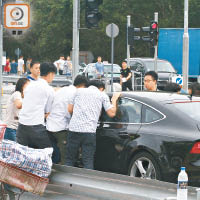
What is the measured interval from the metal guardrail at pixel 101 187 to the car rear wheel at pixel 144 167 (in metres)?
1.74

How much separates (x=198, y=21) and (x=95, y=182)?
58139mm

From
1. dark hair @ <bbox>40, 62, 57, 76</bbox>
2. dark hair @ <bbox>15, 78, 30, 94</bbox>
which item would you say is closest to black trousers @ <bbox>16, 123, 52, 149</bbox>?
dark hair @ <bbox>40, 62, 57, 76</bbox>

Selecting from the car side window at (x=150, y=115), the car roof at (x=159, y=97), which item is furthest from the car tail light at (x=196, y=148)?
the car roof at (x=159, y=97)

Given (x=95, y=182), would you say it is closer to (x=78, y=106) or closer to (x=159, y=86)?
(x=78, y=106)

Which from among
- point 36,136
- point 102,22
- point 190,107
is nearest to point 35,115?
point 36,136

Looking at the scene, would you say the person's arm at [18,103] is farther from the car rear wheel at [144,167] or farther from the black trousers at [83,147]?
the car rear wheel at [144,167]

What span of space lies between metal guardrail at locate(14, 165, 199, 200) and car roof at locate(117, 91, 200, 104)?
233 centimetres

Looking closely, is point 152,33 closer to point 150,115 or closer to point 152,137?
point 150,115

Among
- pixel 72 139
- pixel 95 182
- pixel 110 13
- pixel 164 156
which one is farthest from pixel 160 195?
pixel 110 13

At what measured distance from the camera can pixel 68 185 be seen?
7.05 meters

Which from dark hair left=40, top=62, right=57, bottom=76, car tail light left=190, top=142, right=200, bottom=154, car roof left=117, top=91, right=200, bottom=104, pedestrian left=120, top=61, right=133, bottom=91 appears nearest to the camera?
car tail light left=190, top=142, right=200, bottom=154

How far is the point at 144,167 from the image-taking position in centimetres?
894

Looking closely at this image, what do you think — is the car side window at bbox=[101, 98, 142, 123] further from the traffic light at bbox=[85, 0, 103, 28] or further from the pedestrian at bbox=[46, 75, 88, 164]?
the traffic light at bbox=[85, 0, 103, 28]

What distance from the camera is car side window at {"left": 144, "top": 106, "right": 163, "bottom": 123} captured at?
9.10m
